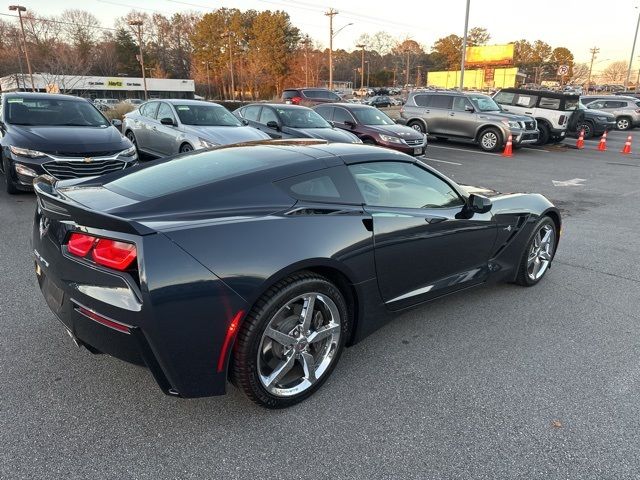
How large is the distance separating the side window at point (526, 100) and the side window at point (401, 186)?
16.8 m

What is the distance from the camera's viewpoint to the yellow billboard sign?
263 ft

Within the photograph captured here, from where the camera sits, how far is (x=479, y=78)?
84.0 m

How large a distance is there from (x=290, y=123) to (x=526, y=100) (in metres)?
11.7

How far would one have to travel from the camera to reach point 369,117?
13.2 m

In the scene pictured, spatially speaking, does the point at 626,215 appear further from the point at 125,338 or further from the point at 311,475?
the point at 125,338

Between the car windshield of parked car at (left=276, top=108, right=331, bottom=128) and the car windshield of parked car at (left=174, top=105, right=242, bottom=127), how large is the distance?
4.87 feet

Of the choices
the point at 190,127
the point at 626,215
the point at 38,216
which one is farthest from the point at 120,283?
the point at 626,215

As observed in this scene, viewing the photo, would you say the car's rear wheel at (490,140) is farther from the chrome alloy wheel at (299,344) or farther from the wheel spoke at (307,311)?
the wheel spoke at (307,311)

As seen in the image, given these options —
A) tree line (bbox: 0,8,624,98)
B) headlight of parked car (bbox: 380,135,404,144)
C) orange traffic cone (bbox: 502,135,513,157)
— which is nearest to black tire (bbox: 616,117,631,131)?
orange traffic cone (bbox: 502,135,513,157)

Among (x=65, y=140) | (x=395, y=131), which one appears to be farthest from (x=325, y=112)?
(x=65, y=140)

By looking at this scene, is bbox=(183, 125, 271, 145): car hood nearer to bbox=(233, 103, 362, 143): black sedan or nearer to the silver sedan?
the silver sedan

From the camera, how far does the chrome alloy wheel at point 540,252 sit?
4369mm

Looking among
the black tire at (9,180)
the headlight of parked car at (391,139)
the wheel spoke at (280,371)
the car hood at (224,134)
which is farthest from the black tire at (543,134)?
the wheel spoke at (280,371)

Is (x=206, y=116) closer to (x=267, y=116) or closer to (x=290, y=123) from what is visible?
(x=267, y=116)
